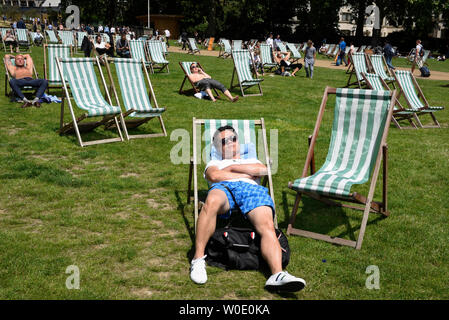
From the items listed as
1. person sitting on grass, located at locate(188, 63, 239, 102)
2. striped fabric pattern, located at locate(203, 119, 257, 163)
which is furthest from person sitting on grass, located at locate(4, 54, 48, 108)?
striped fabric pattern, located at locate(203, 119, 257, 163)

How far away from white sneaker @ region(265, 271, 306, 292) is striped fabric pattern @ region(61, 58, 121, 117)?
444 cm

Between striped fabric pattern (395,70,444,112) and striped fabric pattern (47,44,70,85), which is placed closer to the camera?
striped fabric pattern (395,70,444,112)

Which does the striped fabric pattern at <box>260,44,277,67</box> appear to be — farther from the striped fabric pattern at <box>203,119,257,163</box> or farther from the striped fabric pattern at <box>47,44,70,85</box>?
the striped fabric pattern at <box>203,119,257,163</box>

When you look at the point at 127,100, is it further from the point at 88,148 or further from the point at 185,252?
the point at 185,252

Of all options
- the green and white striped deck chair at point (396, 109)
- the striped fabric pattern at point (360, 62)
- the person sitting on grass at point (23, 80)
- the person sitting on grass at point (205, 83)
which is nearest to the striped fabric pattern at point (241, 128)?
the green and white striped deck chair at point (396, 109)

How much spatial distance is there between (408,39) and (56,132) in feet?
140

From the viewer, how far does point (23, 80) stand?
355 inches

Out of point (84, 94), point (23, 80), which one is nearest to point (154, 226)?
point (84, 94)

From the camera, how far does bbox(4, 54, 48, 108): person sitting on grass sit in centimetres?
894

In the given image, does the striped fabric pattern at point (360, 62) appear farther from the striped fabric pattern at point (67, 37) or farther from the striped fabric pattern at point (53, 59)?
the striped fabric pattern at point (67, 37)

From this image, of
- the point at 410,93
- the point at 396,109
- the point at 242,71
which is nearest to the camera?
the point at 396,109

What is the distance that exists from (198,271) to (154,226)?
3.30 feet

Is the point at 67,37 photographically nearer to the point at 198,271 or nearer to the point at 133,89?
the point at 133,89
